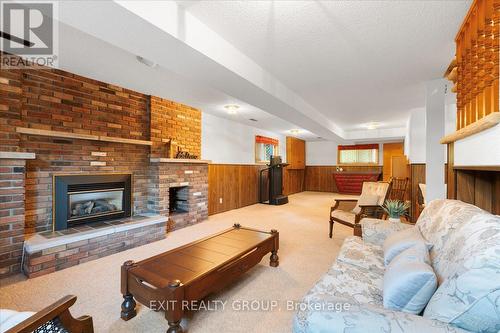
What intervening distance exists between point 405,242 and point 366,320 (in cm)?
90

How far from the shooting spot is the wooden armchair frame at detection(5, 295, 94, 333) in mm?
871

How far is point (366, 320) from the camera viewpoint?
878 mm

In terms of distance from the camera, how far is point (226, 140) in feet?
19.1

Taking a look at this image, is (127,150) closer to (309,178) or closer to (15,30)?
(15,30)

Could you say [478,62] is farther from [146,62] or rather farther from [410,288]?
[146,62]

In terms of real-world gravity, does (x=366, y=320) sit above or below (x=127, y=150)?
below

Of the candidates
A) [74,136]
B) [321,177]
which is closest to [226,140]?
[74,136]

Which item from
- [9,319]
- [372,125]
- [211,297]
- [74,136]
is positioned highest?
[372,125]

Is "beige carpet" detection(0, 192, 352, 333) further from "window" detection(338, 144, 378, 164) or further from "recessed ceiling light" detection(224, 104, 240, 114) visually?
"window" detection(338, 144, 378, 164)

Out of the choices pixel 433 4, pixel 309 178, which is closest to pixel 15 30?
pixel 433 4

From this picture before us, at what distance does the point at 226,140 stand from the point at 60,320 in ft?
16.4

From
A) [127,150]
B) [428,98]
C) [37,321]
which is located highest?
[428,98]

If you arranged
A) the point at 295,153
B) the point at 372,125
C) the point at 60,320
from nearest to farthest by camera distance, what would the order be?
the point at 60,320
the point at 372,125
the point at 295,153

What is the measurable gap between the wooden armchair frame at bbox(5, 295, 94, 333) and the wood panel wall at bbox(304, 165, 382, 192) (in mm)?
9390
